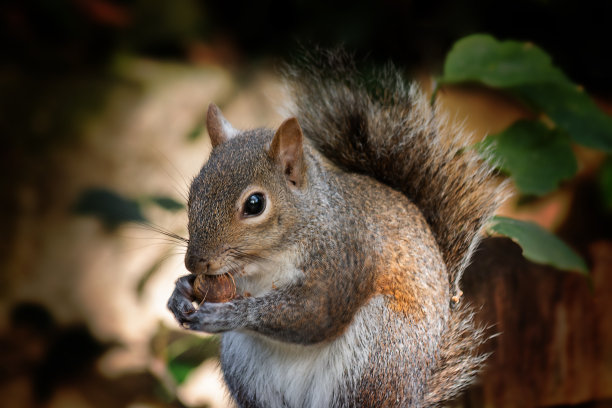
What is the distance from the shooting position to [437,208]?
4.71ft

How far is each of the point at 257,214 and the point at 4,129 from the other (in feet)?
6.77

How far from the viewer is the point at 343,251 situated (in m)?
1.21

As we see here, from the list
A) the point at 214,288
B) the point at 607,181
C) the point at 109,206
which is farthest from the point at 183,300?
the point at 607,181

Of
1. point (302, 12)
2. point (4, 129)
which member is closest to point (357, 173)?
point (302, 12)

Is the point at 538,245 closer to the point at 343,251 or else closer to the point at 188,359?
the point at 343,251

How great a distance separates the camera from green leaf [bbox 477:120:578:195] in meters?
1.54

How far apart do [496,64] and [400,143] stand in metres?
0.34

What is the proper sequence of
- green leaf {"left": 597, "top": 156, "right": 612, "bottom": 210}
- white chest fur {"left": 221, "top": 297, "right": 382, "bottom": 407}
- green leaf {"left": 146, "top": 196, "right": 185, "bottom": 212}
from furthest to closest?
green leaf {"left": 597, "top": 156, "right": 612, "bottom": 210}
green leaf {"left": 146, "top": 196, "right": 185, "bottom": 212}
white chest fur {"left": 221, "top": 297, "right": 382, "bottom": 407}

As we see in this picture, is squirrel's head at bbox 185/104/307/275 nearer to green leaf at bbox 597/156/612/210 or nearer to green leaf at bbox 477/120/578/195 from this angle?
green leaf at bbox 477/120/578/195

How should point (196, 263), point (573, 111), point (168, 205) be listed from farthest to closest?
1. point (168, 205)
2. point (573, 111)
3. point (196, 263)

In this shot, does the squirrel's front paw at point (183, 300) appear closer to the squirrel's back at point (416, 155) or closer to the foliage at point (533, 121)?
the squirrel's back at point (416, 155)

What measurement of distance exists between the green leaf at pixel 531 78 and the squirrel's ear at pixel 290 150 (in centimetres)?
54

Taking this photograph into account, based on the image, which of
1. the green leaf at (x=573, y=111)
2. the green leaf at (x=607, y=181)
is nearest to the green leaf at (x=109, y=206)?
the green leaf at (x=573, y=111)

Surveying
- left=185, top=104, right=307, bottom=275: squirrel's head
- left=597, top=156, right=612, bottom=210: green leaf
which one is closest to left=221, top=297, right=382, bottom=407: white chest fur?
left=185, top=104, right=307, bottom=275: squirrel's head
